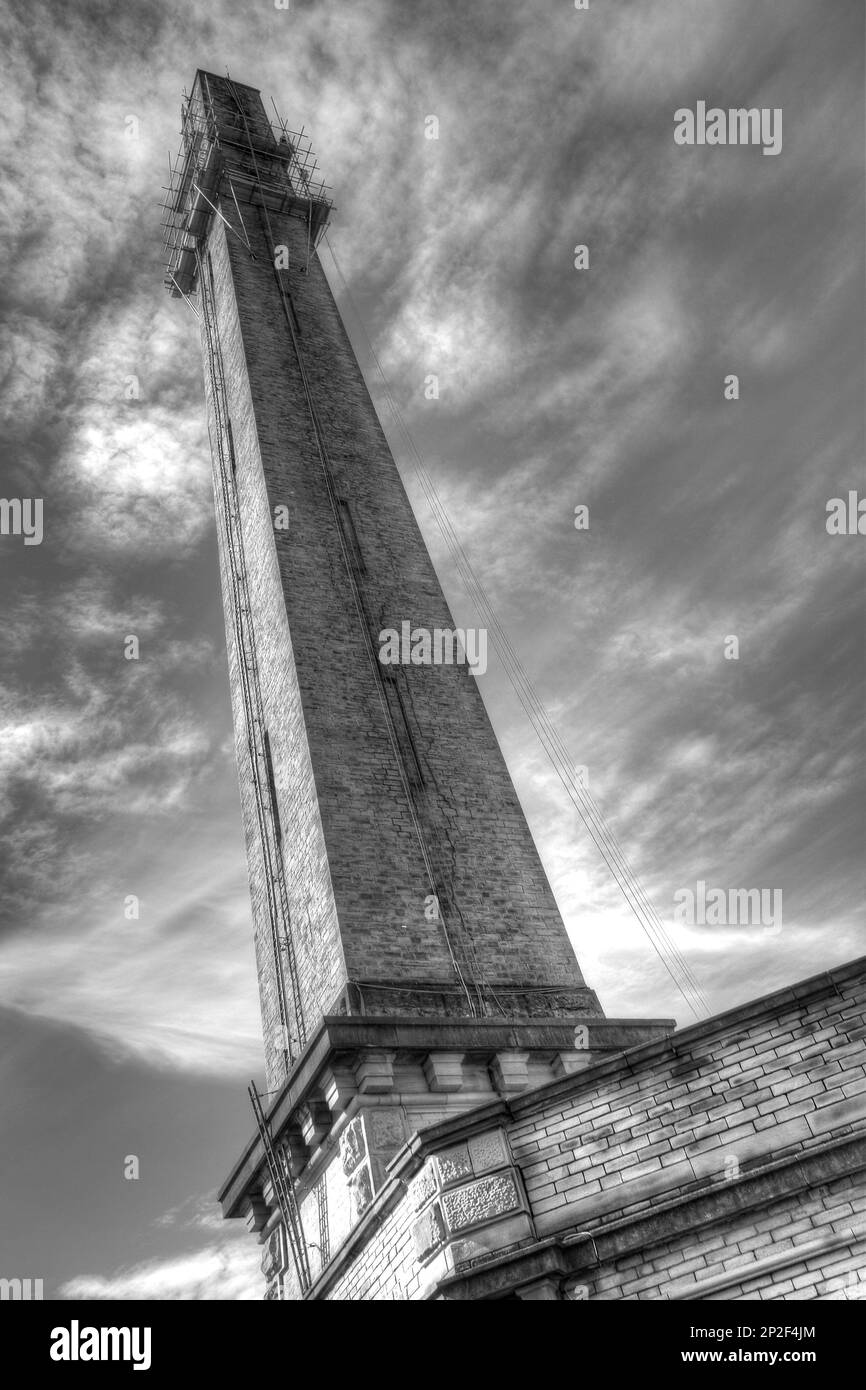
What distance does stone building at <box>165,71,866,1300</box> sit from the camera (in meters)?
7.92

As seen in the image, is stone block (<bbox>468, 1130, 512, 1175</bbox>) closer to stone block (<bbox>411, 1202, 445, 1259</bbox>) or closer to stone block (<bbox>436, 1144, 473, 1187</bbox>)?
stone block (<bbox>436, 1144, 473, 1187</bbox>)

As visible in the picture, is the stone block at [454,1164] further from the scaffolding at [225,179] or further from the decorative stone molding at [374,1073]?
the scaffolding at [225,179]

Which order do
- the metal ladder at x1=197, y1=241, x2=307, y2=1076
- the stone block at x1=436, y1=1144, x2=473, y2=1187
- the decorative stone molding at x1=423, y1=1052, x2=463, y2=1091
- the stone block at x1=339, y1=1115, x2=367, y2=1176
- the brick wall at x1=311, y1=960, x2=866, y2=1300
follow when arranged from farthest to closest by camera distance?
the metal ladder at x1=197, y1=241, x2=307, y2=1076, the decorative stone molding at x1=423, y1=1052, x2=463, y2=1091, the stone block at x1=339, y1=1115, x2=367, y2=1176, the stone block at x1=436, y1=1144, x2=473, y2=1187, the brick wall at x1=311, y1=960, x2=866, y2=1300

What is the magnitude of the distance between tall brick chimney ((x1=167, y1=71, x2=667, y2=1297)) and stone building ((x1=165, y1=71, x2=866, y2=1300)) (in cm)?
6

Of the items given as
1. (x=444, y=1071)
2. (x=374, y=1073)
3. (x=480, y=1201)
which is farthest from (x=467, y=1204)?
(x=444, y=1071)

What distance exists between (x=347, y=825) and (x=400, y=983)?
2652 mm

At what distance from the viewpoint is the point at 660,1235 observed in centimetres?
778

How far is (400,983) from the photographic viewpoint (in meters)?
14.4

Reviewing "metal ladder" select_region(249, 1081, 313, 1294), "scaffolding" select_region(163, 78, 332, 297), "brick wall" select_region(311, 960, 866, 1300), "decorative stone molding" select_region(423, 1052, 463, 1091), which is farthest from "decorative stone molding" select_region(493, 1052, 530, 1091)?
"scaffolding" select_region(163, 78, 332, 297)
